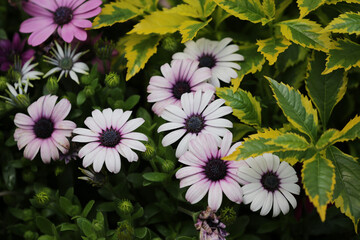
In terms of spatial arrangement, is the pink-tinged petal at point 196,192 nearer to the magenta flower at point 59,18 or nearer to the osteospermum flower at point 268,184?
the osteospermum flower at point 268,184

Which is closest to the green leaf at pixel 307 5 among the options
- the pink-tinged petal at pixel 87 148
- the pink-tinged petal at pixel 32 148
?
the pink-tinged petal at pixel 87 148

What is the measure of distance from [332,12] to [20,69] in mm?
749

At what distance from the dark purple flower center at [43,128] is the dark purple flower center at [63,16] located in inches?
9.9

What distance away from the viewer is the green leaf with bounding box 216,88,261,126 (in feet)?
2.86

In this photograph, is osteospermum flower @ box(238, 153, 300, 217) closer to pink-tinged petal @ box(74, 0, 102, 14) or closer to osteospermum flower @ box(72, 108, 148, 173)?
osteospermum flower @ box(72, 108, 148, 173)

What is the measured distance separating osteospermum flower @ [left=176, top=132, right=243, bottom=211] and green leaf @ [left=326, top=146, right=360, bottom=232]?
175 mm

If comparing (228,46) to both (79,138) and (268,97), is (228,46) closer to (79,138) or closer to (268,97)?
(268,97)

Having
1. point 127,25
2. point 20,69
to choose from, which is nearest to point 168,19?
point 127,25

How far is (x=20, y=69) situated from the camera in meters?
1.04

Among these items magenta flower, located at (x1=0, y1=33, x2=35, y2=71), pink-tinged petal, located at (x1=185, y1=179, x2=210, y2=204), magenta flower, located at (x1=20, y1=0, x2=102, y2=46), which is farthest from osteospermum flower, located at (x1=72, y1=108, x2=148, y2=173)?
magenta flower, located at (x1=0, y1=33, x2=35, y2=71)

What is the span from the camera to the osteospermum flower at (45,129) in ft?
2.82

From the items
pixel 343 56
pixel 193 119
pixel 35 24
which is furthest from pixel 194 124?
pixel 35 24

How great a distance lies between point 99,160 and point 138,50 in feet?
1.05

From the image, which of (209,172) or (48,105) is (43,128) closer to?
(48,105)
